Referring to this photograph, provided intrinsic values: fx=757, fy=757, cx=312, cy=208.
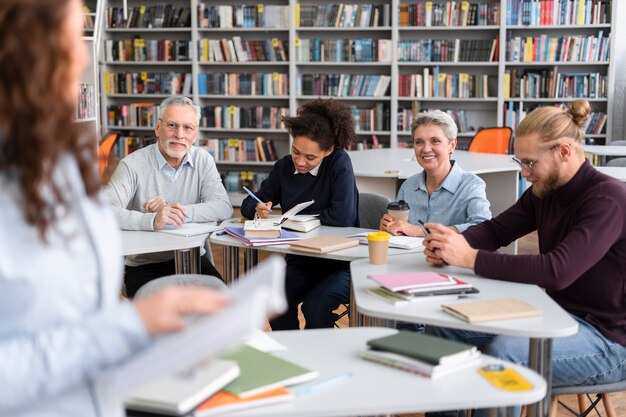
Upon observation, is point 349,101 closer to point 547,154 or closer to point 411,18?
point 411,18

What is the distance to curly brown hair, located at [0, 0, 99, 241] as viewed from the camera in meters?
0.97

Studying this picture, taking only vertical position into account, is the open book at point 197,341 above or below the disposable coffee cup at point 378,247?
above

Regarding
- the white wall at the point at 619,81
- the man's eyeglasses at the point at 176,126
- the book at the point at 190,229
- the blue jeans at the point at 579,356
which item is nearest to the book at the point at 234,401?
the blue jeans at the point at 579,356

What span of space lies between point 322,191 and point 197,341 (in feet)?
8.25

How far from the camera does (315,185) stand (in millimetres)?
3498

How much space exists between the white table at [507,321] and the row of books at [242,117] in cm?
601

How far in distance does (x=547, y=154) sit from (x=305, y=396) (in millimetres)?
1260

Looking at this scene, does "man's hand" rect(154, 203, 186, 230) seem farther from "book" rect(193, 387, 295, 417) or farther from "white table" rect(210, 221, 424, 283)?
"book" rect(193, 387, 295, 417)

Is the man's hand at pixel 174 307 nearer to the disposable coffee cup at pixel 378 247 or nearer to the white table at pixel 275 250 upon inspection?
the disposable coffee cup at pixel 378 247

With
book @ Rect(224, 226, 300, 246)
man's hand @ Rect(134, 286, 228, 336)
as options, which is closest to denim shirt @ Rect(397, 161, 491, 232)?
book @ Rect(224, 226, 300, 246)

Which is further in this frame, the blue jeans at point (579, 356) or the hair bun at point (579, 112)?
the hair bun at point (579, 112)

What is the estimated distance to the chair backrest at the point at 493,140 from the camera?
6812mm

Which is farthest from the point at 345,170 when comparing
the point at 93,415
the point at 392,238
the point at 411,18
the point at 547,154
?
the point at 411,18

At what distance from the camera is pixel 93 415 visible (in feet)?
3.54
